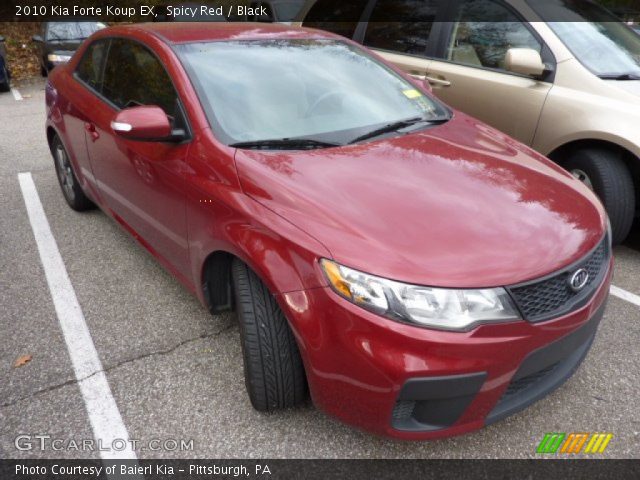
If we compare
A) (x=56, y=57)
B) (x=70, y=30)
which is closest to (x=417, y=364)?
(x=56, y=57)

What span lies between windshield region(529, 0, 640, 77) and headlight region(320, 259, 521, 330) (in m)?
2.62

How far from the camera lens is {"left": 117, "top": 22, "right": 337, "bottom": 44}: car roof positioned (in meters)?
2.83

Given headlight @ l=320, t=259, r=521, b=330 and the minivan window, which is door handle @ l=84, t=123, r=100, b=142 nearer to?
headlight @ l=320, t=259, r=521, b=330

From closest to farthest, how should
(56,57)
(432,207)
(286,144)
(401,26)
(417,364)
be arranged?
(417,364) < (432,207) < (286,144) < (401,26) < (56,57)

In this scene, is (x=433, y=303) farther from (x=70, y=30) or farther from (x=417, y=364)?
(x=70, y=30)

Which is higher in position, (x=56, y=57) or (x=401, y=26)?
(x=401, y=26)

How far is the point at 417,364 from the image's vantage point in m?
1.62

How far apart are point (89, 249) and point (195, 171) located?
1.74 m

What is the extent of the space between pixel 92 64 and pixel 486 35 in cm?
290

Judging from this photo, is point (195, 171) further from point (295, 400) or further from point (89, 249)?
point (89, 249)

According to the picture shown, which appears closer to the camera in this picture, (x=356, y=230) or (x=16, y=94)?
(x=356, y=230)

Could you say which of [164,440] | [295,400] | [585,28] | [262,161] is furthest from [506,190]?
[585,28]

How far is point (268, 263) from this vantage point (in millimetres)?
1869

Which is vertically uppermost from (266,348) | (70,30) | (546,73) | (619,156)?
(546,73)
